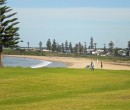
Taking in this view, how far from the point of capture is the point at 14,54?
180 metres

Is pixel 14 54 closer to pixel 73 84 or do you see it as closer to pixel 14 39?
pixel 14 39

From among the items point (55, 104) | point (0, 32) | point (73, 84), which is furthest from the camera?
point (0, 32)

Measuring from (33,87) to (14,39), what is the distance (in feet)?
85.3

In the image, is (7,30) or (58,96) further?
(7,30)

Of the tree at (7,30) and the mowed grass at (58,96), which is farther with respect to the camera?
the tree at (7,30)

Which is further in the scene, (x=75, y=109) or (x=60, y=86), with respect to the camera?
(x=60, y=86)

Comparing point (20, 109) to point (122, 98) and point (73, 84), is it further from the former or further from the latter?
point (73, 84)

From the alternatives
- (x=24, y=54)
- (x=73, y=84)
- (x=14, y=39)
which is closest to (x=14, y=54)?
(x=24, y=54)

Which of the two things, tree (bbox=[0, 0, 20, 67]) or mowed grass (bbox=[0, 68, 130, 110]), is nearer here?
mowed grass (bbox=[0, 68, 130, 110])

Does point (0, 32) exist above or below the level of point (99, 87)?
above

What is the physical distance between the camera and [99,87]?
21.9m

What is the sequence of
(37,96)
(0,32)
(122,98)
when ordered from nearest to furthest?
→ (122,98)
(37,96)
(0,32)

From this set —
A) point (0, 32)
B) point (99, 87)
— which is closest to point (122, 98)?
point (99, 87)

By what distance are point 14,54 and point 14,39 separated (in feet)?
443
